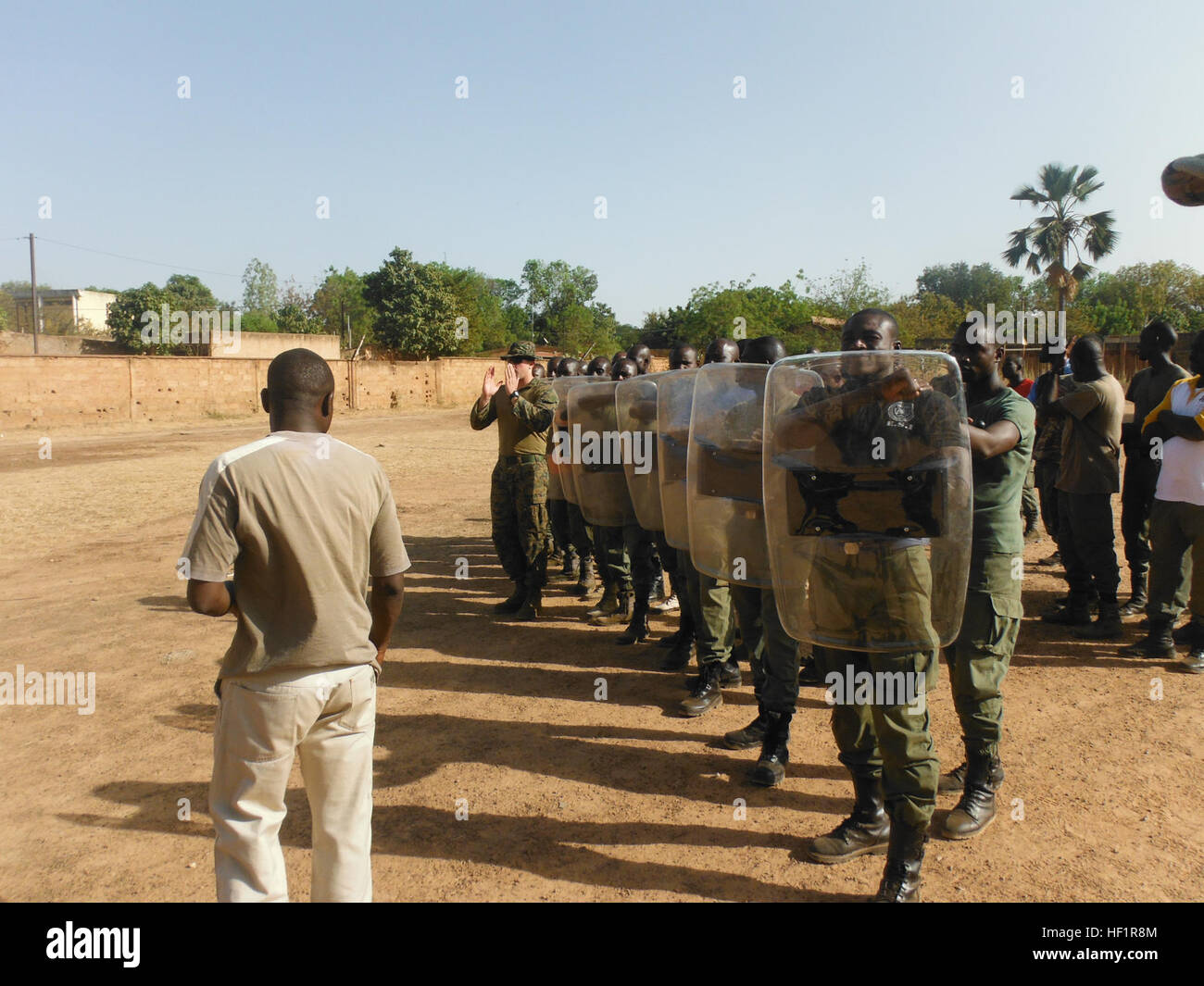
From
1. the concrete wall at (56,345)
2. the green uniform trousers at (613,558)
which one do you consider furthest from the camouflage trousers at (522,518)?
the concrete wall at (56,345)

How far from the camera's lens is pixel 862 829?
10.2 feet

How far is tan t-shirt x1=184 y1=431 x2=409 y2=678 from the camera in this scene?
2117mm

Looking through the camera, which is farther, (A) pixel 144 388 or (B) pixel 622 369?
(A) pixel 144 388

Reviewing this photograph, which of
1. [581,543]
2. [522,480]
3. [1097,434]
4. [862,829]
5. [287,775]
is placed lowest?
[862,829]

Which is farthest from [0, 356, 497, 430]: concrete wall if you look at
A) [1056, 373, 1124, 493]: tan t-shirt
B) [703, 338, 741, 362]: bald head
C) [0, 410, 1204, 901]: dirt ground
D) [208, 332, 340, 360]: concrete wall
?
[1056, 373, 1124, 493]: tan t-shirt

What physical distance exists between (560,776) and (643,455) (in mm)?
1979

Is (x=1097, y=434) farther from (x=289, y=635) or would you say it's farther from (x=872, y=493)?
(x=289, y=635)

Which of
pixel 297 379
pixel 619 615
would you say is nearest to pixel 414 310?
pixel 619 615

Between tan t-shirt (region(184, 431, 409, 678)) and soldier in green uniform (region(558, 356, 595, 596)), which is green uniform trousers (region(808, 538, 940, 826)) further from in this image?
soldier in green uniform (region(558, 356, 595, 596))

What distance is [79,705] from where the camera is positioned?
15.2ft

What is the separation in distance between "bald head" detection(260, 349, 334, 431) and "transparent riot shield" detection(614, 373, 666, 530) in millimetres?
2765

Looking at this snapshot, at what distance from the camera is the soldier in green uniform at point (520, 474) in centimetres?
626
